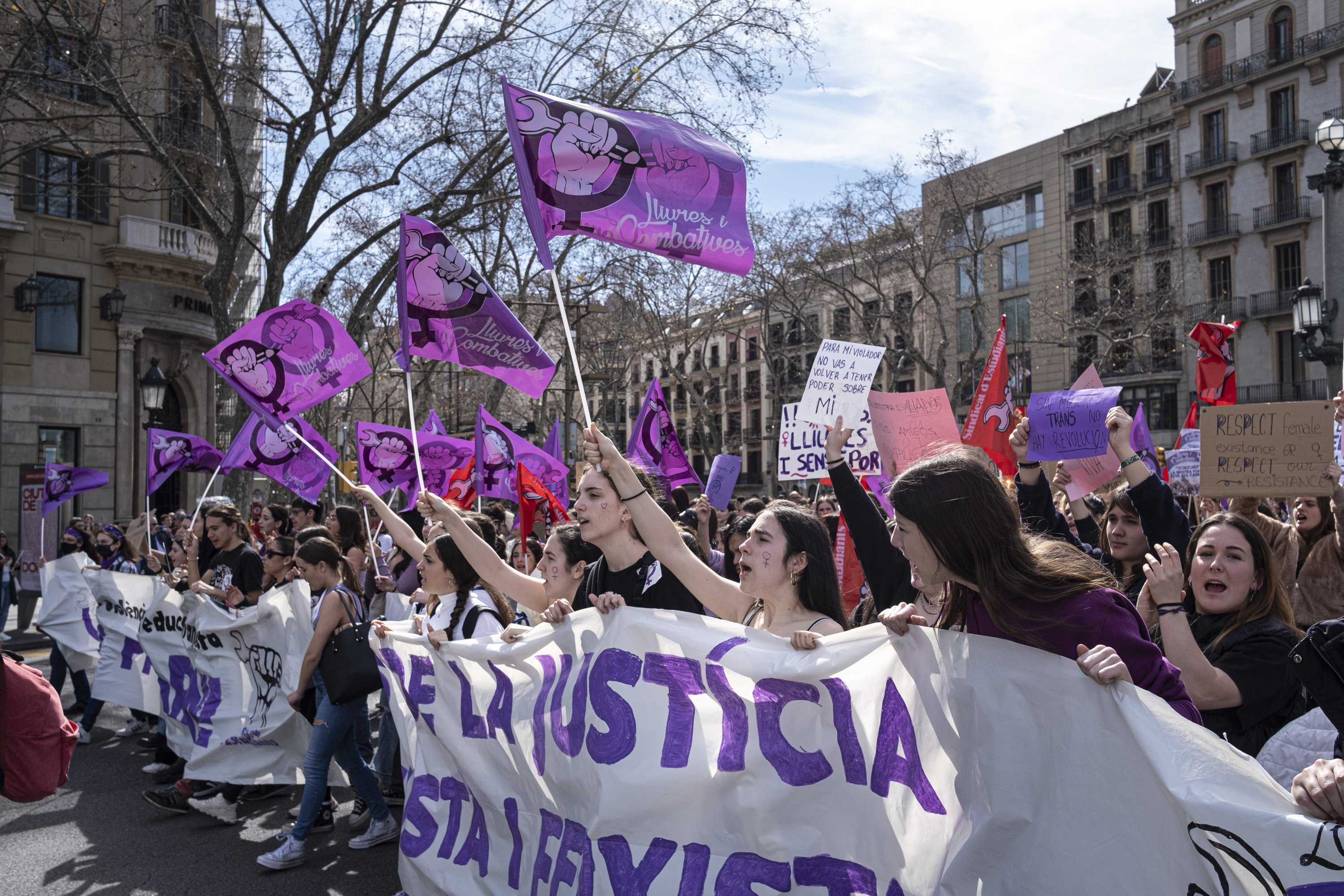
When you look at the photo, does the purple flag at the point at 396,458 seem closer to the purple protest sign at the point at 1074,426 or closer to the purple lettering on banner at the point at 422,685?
the purple lettering on banner at the point at 422,685

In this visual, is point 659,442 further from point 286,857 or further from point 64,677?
point 286,857

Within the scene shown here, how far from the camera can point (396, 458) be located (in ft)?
36.9

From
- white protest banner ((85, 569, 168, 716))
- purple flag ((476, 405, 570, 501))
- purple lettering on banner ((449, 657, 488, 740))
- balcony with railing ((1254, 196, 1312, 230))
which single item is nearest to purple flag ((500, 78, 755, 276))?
purple lettering on banner ((449, 657, 488, 740))

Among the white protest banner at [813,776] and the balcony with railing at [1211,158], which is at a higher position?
the balcony with railing at [1211,158]

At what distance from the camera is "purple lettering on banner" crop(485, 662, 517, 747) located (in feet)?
13.3

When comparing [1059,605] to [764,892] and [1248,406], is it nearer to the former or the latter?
[764,892]

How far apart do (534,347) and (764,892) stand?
3681mm

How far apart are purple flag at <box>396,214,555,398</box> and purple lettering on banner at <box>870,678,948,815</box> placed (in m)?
3.40

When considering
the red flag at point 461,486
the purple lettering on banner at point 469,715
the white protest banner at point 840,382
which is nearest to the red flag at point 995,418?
the white protest banner at point 840,382

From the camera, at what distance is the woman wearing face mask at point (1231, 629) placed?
2.74 m

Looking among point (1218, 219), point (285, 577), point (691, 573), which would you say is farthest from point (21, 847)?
point (1218, 219)

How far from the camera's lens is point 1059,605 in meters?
2.45

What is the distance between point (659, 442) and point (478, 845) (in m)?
7.21

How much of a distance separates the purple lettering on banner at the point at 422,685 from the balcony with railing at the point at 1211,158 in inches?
1583
